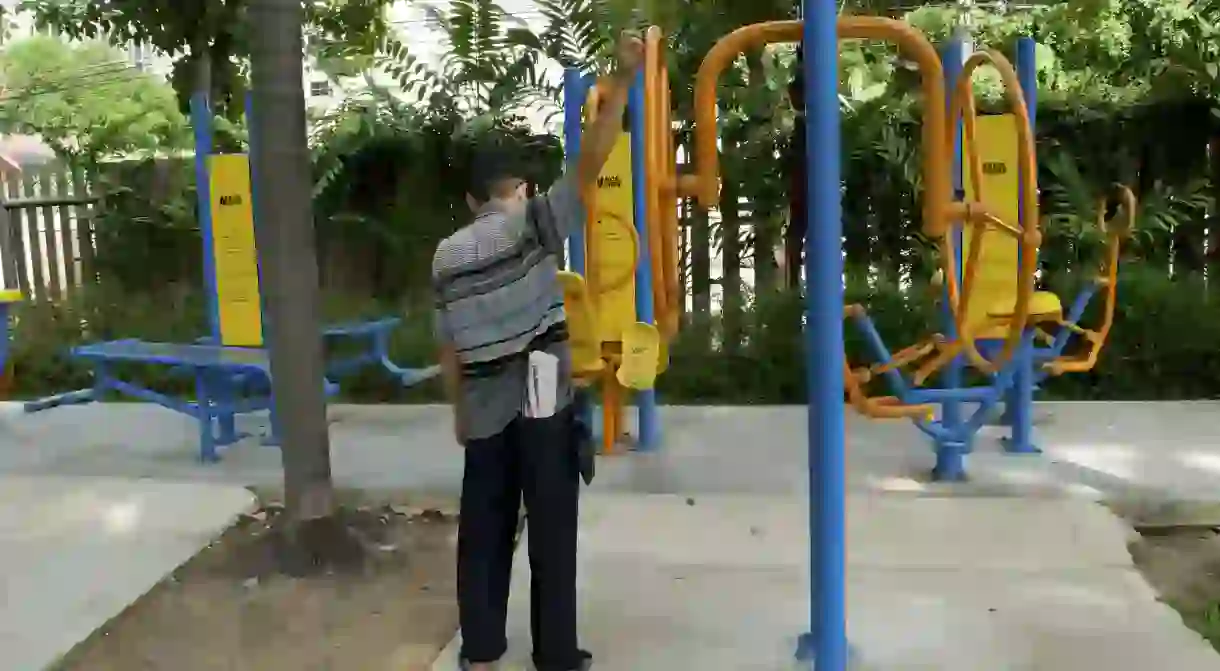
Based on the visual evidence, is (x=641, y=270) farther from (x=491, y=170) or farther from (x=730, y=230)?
(x=491, y=170)

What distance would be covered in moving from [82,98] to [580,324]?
67.6 feet

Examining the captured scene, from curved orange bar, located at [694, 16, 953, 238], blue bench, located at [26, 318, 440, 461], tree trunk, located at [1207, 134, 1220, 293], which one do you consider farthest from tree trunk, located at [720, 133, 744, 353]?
curved orange bar, located at [694, 16, 953, 238]

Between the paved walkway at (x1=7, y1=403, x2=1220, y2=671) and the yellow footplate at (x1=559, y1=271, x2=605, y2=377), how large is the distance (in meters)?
0.59

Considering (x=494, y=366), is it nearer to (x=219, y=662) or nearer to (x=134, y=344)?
(x=219, y=662)

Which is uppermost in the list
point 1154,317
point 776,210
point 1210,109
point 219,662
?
point 1210,109

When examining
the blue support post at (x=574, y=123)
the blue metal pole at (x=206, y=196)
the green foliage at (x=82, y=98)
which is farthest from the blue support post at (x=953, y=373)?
the green foliage at (x=82, y=98)

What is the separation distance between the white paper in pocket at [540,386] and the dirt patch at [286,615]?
942mm

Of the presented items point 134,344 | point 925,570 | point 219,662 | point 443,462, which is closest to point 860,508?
point 925,570

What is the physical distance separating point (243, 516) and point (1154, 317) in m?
5.30

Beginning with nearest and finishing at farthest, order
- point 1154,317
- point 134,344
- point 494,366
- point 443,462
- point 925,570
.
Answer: point 494,366 → point 925,570 → point 443,462 → point 134,344 → point 1154,317

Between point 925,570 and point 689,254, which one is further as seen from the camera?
point 689,254

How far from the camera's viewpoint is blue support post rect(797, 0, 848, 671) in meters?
2.89

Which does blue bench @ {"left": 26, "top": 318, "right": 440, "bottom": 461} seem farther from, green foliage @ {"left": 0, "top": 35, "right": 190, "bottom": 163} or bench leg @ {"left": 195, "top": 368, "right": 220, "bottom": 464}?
green foliage @ {"left": 0, "top": 35, "right": 190, "bottom": 163}

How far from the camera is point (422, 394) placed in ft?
24.9
